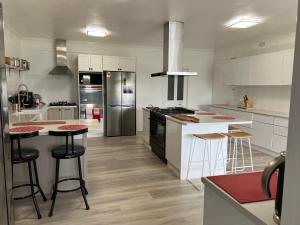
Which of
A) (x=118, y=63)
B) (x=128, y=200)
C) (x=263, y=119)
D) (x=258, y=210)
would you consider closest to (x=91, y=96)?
(x=118, y=63)

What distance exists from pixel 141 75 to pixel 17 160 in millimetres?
4770

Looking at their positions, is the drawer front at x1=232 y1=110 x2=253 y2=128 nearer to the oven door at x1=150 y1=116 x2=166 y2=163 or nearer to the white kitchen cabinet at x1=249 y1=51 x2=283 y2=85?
the white kitchen cabinet at x1=249 y1=51 x2=283 y2=85

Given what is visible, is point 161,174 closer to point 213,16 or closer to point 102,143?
point 102,143

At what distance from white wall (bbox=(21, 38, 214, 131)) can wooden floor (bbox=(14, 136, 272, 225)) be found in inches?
108

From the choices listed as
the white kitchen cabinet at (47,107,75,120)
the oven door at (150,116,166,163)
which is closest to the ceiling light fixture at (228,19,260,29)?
the oven door at (150,116,166,163)

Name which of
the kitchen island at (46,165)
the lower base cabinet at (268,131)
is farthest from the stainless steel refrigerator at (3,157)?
the lower base cabinet at (268,131)

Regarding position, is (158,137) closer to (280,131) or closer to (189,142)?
(189,142)

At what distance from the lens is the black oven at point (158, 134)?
165 inches

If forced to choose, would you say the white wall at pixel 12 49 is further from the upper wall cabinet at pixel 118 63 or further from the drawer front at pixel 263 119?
the drawer front at pixel 263 119

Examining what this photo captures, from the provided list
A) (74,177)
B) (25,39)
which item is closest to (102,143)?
(74,177)

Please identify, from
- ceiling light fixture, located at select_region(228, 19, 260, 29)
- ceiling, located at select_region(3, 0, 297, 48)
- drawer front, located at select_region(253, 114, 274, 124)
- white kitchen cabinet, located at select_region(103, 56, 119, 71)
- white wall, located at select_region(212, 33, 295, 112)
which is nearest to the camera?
ceiling, located at select_region(3, 0, 297, 48)

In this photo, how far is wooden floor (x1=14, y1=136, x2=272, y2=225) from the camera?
2.48m

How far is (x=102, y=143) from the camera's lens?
5.57 m

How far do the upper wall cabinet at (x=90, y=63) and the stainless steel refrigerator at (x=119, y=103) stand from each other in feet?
0.85
